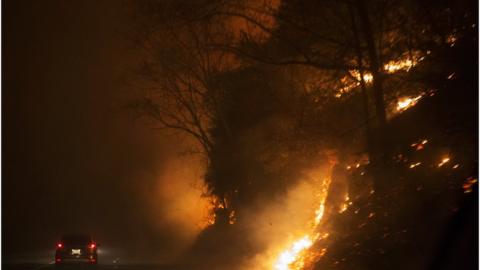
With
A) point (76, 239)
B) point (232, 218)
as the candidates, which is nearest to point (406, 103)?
point (76, 239)

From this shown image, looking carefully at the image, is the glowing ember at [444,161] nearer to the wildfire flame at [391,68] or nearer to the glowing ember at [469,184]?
the glowing ember at [469,184]

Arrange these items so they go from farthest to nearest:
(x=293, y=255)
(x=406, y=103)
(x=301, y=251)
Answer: (x=406, y=103) → (x=293, y=255) → (x=301, y=251)

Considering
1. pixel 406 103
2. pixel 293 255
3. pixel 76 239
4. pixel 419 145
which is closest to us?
pixel 419 145

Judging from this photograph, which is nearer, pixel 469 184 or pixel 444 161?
pixel 469 184

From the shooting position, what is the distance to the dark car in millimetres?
31862

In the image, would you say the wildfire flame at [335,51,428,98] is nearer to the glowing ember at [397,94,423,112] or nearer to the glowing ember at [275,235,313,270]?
the glowing ember at [397,94,423,112]

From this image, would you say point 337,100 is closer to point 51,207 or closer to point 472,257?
point 472,257

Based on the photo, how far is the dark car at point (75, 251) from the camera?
3186 centimetres

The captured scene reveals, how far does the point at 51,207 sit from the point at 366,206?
9660 centimetres

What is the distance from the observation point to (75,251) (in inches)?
1265

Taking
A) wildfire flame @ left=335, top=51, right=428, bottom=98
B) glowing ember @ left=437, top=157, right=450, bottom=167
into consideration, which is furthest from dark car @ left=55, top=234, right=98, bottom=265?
glowing ember @ left=437, top=157, right=450, bottom=167

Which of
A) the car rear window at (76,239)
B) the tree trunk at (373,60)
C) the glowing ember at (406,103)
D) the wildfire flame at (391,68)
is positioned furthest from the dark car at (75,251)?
the tree trunk at (373,60)

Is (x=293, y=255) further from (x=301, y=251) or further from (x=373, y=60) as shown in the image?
(x=373, y=60)

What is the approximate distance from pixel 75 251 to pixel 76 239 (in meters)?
0.72
